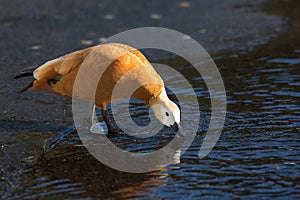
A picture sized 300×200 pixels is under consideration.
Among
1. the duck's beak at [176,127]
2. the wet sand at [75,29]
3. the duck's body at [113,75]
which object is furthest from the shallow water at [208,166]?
the wet sand at [75,29]

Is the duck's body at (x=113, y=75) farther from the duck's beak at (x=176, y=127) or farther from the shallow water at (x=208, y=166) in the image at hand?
the shallow water at (x=208, y=166)

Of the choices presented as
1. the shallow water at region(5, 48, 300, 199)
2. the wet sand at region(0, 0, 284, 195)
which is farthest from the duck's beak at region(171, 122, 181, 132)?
the wet sand at region(0, 0, 284, 195)

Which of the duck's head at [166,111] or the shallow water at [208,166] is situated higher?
the duck's head at [166,111]

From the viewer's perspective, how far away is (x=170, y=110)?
6.41 meters

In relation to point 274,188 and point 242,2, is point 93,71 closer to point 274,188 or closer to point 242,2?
point 274,188

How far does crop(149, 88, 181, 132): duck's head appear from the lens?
642cm

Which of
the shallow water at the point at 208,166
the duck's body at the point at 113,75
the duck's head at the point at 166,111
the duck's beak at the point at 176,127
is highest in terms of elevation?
the duck's body at the point at 113,75

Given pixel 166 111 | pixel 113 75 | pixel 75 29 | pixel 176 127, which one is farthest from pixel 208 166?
pixel 75 29

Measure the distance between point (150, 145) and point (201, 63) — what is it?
11.4 feet

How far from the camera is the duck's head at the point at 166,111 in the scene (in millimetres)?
6422

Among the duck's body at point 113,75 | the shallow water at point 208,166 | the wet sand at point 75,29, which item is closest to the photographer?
the shallow water at point 208,166

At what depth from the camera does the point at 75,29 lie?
11469 mm

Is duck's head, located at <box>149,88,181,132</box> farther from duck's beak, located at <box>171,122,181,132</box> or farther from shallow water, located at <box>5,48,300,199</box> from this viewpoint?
shallow water, located at <box>5,48,300,199</box>

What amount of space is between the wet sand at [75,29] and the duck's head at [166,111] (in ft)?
4.03
